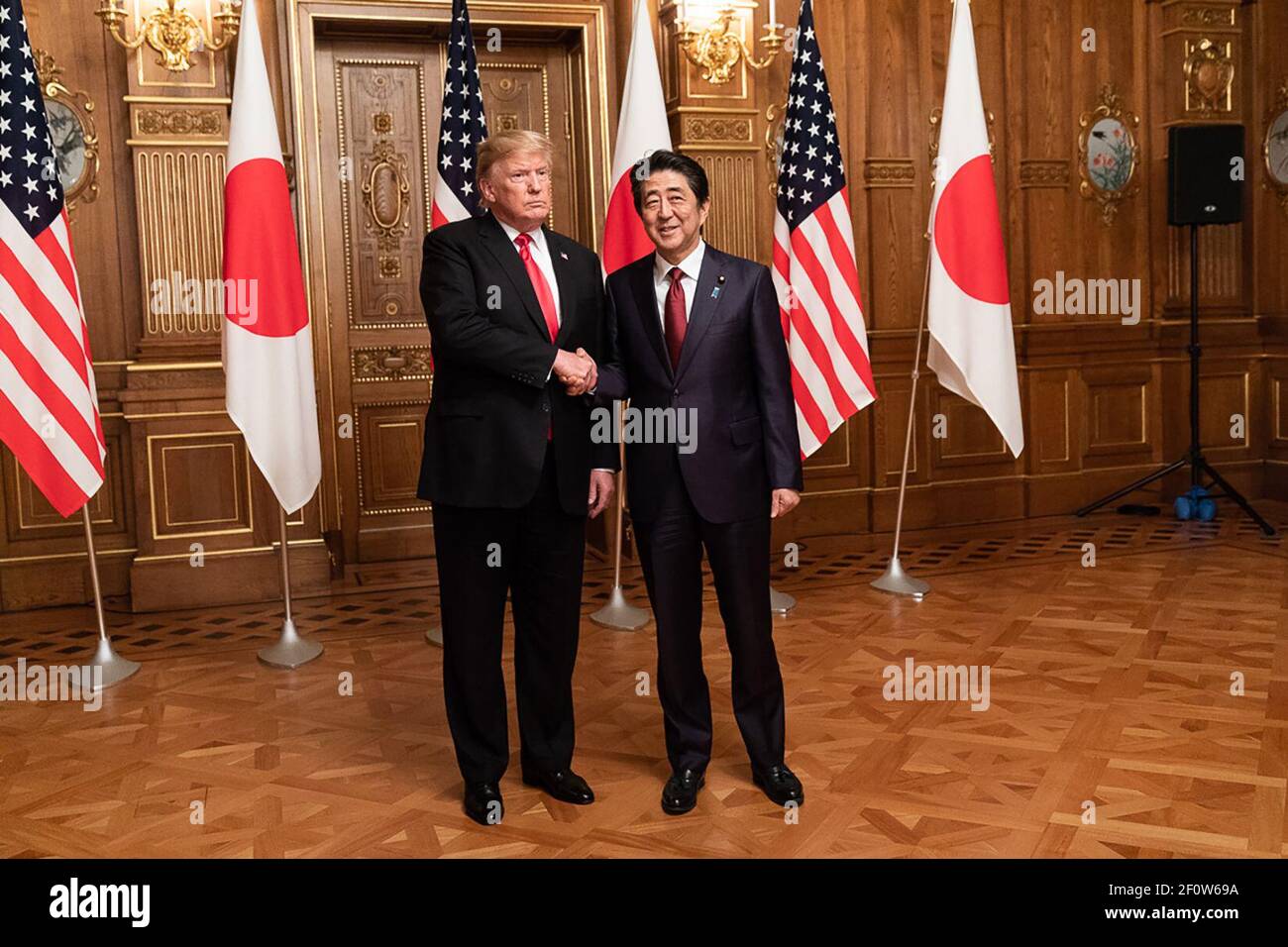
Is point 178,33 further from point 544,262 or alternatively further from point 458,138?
point 544,262

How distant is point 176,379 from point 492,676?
325 cm

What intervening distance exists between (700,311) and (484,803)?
1395mm

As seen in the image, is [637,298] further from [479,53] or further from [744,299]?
[479,53]

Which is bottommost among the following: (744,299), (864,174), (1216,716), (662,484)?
(1216,716)

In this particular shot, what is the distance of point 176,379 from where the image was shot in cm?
588

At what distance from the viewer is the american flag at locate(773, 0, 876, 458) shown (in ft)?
18.5

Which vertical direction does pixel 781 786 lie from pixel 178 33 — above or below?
below

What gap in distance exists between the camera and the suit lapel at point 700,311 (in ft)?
10.7

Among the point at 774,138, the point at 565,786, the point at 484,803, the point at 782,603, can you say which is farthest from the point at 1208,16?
the point at 484,803

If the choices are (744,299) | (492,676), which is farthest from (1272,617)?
(492,676)

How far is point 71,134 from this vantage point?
A: 5926 mm

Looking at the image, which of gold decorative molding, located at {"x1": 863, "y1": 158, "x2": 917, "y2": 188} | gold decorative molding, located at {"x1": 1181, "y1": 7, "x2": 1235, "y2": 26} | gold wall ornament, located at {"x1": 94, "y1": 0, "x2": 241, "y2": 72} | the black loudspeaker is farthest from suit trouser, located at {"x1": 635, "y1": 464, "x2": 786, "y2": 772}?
A: gold decorative molding, located at {"x1": 1181, "y1": 7, "x2": 1235, "y2": 26}

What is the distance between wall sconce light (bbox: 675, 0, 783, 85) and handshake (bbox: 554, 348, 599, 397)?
3927mm

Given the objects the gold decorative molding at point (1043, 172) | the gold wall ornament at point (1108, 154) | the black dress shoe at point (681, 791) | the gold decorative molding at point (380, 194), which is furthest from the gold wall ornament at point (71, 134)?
the gold wall ornament at point (1108, 154)
